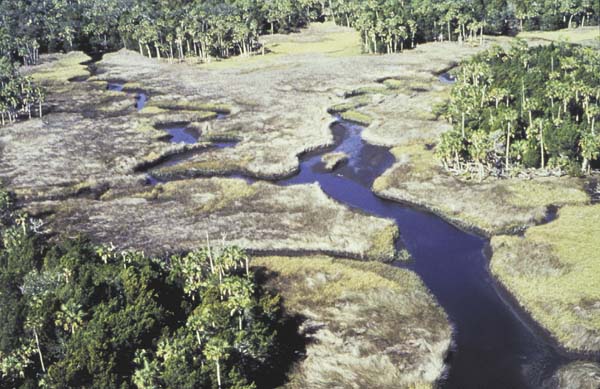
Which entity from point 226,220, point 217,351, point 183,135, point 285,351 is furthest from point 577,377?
point 183,135

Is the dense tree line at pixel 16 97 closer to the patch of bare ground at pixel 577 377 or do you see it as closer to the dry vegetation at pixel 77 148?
the dry vegetation at pixel 77 148

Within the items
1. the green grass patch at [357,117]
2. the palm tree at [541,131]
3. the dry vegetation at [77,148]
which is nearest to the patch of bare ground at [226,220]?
the dry vegetation at [77,148]

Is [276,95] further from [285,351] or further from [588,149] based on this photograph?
[285,351]

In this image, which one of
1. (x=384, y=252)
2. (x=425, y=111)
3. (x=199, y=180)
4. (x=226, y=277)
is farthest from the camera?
(x=425, y=111)

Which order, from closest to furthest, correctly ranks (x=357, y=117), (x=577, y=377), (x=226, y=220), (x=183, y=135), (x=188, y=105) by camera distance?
(x=577, y=377) < (x=226, y=220) < (x=183, y=135) < (x=357, y=117) < (x=188, y=105)

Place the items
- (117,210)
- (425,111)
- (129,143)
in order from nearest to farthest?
(117,210) → (129,143) → (425,111)

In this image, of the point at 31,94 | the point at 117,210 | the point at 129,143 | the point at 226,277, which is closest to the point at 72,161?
the point at 129,143

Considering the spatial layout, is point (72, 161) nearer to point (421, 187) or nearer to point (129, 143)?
point (129, 143)

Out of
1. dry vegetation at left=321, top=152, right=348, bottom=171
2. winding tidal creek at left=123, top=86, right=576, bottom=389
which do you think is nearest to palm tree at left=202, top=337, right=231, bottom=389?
winding tidal creek at left=123, top=86, right=576, bottom=389
